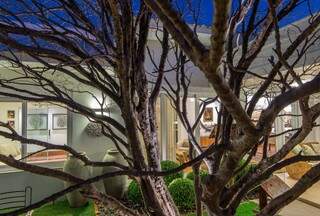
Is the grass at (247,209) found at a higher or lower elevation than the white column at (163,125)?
lower

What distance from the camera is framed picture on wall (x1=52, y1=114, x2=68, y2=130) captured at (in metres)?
5.86

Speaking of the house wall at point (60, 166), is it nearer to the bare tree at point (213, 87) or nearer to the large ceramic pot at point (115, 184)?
the large ceramic pot at point (115, 184)

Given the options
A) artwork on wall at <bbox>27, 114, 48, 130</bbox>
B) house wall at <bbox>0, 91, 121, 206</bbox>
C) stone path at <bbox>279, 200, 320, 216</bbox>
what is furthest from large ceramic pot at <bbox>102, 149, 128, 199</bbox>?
stone path at <bbox>279, 200, 320, 216</bbox>

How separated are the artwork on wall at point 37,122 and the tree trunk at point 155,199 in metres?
5.35

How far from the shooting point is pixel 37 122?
18.8 ft

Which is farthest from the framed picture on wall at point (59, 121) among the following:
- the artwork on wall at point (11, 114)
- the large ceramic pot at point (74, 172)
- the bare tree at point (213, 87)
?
the bare tree at point (213, 87)

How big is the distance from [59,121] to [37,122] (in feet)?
1.48

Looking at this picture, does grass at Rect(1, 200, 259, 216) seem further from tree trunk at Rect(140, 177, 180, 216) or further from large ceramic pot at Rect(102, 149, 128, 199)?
tree trunk at Rect(140, 177, 180, 216)

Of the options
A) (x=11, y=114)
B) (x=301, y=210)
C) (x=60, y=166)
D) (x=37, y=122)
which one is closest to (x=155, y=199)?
(x=301, y=210)

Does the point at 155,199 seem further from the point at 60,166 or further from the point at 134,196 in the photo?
the point at 60,166

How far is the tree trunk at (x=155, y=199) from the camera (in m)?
Result: 0.86

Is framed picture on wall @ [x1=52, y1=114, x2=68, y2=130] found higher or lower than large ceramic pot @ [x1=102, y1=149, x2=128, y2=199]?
higher

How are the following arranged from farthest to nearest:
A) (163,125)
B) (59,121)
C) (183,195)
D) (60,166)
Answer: (163,125) < (59,121) < (60,166) < (183,195)

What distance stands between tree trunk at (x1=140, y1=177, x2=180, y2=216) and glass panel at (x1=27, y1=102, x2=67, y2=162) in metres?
5.06
